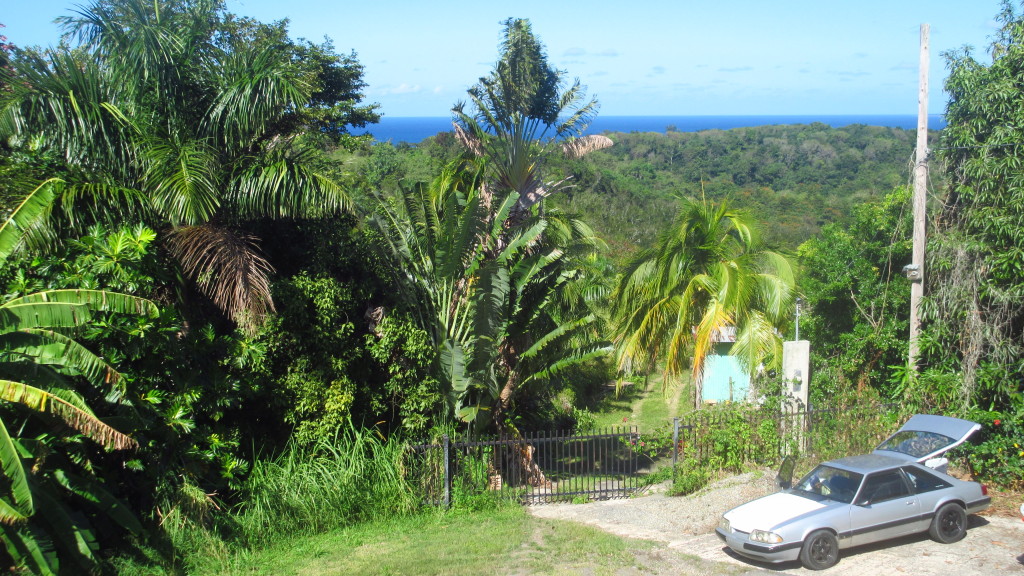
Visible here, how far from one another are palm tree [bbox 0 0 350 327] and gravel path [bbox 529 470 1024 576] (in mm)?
5920

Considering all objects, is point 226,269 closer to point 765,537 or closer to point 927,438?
point 765,537

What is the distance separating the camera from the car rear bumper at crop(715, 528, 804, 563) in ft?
26.8

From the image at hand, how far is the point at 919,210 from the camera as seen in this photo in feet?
38.8

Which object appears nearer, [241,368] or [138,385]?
[138,385]

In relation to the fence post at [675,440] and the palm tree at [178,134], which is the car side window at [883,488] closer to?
the fence post at [675,440]

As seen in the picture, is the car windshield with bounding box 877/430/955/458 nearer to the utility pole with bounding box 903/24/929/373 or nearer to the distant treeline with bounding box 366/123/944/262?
the utility pole with bounding box 903/24/929/373

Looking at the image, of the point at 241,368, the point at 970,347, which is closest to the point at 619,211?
the point at 970,347

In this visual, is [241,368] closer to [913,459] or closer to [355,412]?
[355,412]

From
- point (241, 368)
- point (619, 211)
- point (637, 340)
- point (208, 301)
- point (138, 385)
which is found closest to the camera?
point (138, 385)

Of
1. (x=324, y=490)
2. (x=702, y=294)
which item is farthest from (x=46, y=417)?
(x=702, y=294)

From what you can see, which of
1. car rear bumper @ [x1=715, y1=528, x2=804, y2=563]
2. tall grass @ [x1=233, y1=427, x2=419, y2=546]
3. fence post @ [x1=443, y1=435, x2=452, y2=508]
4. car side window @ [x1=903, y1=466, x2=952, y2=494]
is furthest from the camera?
fence post @ [x1=443, y1=435, x2=452, y2=508]

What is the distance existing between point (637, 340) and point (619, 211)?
2975 centimetres

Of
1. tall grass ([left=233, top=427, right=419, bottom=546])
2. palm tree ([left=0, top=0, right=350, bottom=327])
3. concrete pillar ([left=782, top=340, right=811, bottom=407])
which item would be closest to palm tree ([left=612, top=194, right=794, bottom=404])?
concrete pillar ([left=782, top=340, right=811, bottom=407])

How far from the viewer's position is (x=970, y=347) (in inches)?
453
